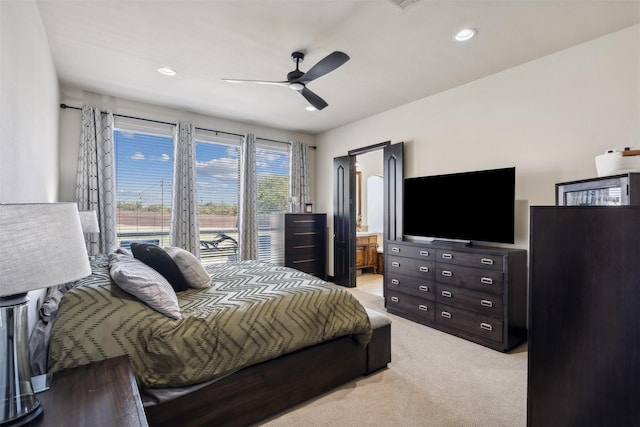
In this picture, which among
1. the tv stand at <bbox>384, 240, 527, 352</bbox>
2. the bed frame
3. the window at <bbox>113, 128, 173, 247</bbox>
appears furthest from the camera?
the window at <bbox>113, 128, 173, 247</bbox>

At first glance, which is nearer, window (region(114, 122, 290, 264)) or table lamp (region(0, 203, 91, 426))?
table lamp (region(0, 203, 91, 426))

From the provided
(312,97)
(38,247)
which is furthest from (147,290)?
(312,97)

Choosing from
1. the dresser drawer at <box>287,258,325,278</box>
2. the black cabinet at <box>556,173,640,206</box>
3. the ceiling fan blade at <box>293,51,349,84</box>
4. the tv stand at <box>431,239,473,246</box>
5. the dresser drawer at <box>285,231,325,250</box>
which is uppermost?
the ceiling fan blade at <box>293,51,349,84</box>

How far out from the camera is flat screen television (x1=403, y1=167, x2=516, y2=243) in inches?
116

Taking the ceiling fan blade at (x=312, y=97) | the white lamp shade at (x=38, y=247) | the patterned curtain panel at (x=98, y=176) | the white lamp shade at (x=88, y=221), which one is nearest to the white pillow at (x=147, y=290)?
the white lamp shade at (x=38, y=247)

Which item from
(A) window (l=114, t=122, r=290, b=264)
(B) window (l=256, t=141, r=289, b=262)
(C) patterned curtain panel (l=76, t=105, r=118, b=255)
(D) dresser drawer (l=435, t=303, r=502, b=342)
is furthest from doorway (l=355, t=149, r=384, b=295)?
(C) patterned curtain panel (l=76, t=105, r=118, b=255)

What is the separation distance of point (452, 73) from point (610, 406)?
125 inches

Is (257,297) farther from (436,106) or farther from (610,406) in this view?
(436,106)

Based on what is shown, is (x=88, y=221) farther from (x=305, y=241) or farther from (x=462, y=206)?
(x=462, y=206)

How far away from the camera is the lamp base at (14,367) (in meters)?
0.88

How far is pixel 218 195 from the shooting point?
4754 mm

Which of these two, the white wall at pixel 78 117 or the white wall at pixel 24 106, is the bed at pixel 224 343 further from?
the white wall at pixel 78 117

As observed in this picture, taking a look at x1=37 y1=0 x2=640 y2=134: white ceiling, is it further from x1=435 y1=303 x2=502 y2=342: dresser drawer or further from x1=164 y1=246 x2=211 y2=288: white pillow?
x1=435 y1=303 x2=502 y2=342: dresser drawer

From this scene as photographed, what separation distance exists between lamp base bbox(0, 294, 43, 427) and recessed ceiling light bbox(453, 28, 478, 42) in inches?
124
